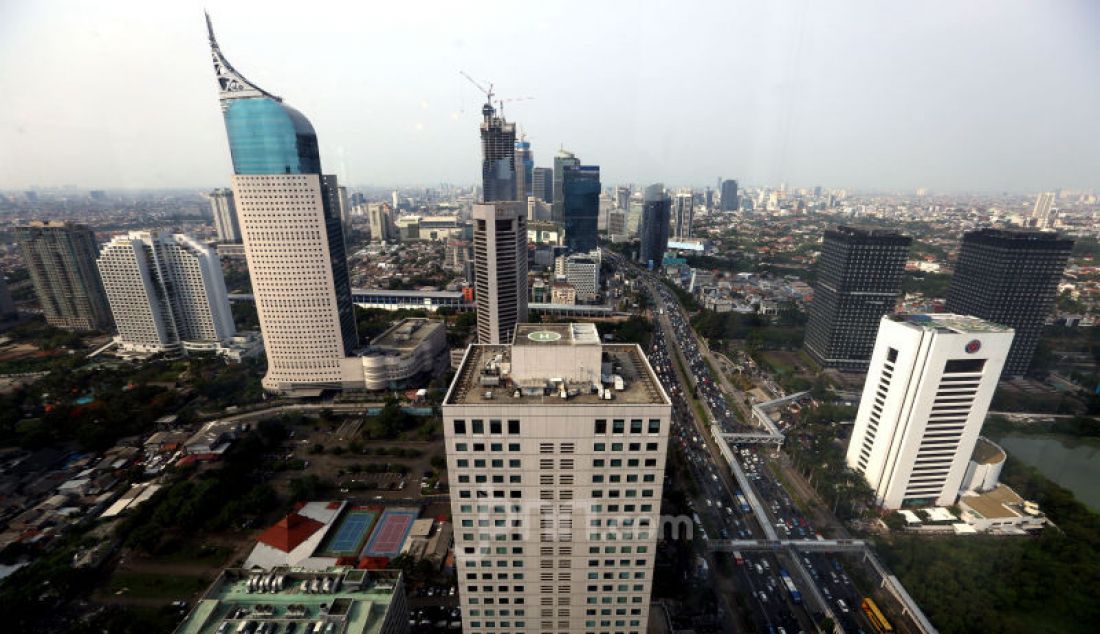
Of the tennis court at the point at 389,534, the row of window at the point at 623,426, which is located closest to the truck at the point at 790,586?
the row of window at the point at 623,426

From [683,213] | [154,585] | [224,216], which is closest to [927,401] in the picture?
[154,585]

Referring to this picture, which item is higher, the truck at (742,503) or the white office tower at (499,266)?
the white office tower at (499,266)

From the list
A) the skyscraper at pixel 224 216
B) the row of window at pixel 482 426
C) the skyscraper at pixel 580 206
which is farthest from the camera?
the skyscraper at pixel 580 206

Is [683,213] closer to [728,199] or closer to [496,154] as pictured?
[728,199]

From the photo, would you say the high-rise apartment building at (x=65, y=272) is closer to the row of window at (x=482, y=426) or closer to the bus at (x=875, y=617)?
the row of window at (x=482, y=426)

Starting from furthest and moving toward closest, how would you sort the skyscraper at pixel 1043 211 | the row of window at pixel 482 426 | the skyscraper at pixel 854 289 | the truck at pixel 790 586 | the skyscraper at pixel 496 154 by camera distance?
the skyscraper at pixel 496 154
the skyscraper at pixel 854 289
the skyscraper at pixel 1043 211
the truck at pixel 790 586
the row of window at pixel 482 426

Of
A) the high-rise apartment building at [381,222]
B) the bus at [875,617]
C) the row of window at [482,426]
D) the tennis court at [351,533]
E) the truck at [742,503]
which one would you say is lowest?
the tennis court at [351,533]
